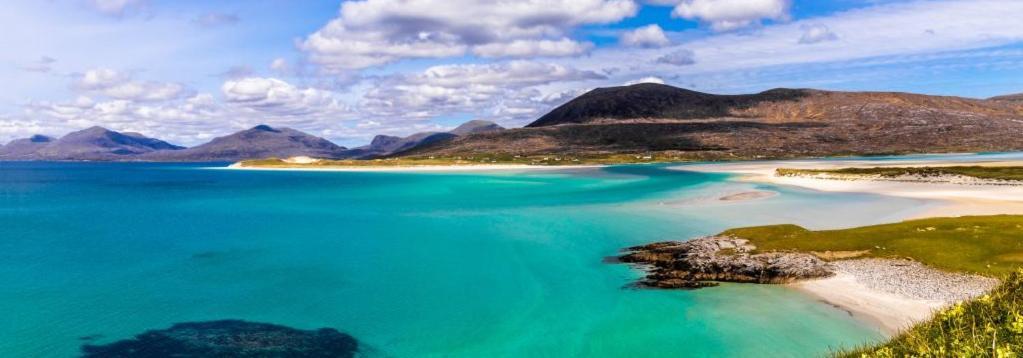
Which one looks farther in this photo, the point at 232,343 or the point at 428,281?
the point at 428,281

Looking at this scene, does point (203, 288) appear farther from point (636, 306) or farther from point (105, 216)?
point (105, 216)

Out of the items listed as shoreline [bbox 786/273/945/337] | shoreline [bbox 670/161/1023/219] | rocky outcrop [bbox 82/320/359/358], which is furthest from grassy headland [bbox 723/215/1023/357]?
rocky outcrop [bbox 82/320/359/358]

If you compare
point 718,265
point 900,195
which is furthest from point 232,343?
point 900,195

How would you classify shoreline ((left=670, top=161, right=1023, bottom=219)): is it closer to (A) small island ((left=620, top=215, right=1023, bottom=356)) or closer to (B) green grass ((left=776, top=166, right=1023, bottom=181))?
(B) green grass ((left=776, top=166, right=1023, bottom=181))

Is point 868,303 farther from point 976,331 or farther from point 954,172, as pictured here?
point 954,172

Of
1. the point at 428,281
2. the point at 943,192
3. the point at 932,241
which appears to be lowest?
the point at 428,281

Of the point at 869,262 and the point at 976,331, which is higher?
the point at 976,331
